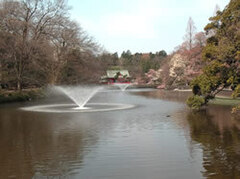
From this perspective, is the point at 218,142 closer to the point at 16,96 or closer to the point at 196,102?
the point at 196,102

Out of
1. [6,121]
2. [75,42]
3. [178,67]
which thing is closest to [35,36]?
[75,42]

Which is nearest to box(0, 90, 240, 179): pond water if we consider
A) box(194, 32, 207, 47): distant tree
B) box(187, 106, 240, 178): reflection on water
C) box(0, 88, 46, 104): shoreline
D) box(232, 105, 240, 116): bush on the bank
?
box(187, 106, 240, 178): reflection on water

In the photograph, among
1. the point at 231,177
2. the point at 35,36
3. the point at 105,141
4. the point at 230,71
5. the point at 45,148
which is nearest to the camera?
the point at 231,177

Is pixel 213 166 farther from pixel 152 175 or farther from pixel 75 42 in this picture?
pixel 75 42

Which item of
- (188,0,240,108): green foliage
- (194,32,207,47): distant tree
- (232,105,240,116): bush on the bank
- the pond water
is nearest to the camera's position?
the pond water

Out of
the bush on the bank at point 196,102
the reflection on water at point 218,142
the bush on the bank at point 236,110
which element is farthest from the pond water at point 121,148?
the bush on the bank at point 196,102

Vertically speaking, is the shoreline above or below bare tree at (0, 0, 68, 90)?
below

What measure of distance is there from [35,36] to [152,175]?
102 feet

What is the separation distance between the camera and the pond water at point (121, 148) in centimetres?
754

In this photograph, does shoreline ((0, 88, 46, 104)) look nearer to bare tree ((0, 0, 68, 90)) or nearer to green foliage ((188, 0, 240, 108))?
bare tree ((0, 0, 68, 90))

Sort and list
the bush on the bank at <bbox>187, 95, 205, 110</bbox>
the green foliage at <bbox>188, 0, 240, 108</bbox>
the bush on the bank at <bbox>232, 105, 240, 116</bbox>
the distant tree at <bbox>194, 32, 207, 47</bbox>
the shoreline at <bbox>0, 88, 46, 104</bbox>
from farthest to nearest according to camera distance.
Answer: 1. the distant tree at <bbox>194, 32, 207, 47</bbox>
2. the shoreline at <bbox>0, 88, 46, 104</bbox>
3. the bush on the bank at <bbox>187, 95, 205, 110</bbox>
4. the green foliage at <bbox>188, 0, 240, 108</bbox>
5. the bush on the bank at <bbox>232, 105, 240, 116</bbox>

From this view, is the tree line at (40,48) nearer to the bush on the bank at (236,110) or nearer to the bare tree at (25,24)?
the bare tree at (25,24)

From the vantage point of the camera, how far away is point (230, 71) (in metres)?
17.8

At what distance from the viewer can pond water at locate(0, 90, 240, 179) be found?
754 cm
